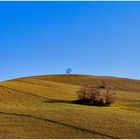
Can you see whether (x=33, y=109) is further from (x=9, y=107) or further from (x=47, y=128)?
(x=47, y=128)

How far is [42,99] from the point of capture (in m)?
37.5

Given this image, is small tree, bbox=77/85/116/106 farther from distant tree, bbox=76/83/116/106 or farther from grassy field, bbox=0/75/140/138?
grassy field, bbox=0/75/140/138

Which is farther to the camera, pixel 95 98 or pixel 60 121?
pixel 95 98

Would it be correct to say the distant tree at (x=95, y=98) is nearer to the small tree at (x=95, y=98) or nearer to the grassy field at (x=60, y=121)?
the small tree at (x=95, y=98)

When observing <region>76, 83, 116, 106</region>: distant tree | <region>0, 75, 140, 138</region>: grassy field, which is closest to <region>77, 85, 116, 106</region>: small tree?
<region>76, 83, 116, 106</region>: distant tree

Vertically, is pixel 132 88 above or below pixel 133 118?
above

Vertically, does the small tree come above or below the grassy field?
above

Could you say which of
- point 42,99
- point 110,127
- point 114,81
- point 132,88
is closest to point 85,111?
Answer: point 110,127

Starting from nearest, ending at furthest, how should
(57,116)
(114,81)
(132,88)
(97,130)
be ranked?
(97,130) < (57,116) < (132,88) < (114,81)

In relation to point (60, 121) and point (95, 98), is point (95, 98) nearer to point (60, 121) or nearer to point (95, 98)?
point (95, 98)

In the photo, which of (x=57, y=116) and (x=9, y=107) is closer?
(x=57, y=116)

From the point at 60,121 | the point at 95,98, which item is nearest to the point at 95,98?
the point at 95,98

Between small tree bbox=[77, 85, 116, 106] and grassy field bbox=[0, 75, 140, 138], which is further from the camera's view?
small tree bbox=[77, 85, 116, 106]

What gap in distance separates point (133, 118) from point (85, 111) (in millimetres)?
3458
